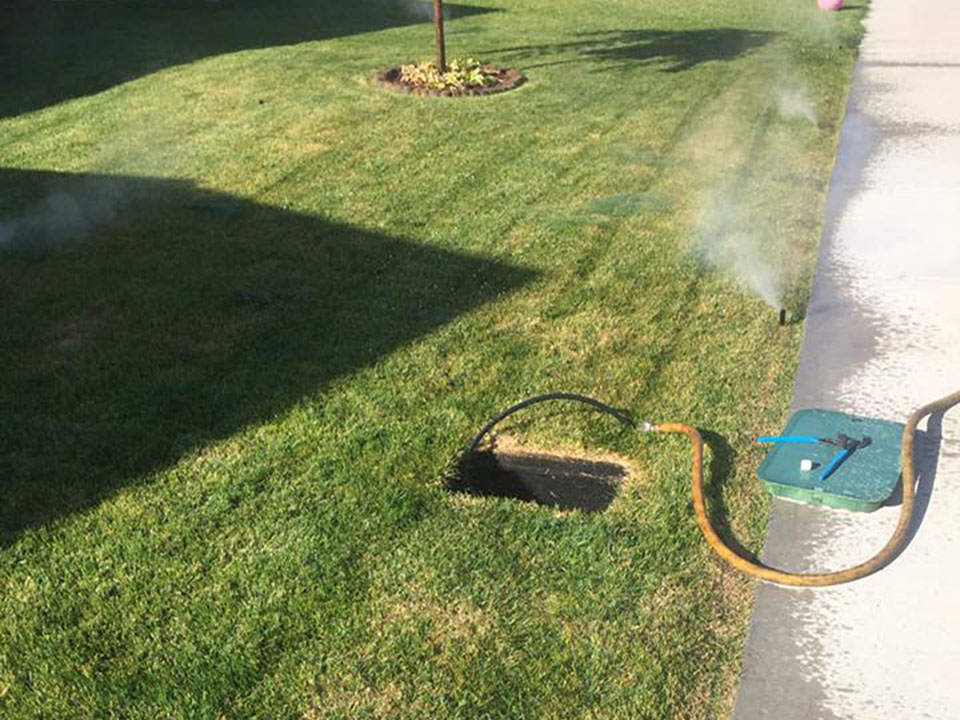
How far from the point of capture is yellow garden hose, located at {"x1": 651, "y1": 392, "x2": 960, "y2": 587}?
313cm

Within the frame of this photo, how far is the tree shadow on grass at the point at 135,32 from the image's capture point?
10508 mm

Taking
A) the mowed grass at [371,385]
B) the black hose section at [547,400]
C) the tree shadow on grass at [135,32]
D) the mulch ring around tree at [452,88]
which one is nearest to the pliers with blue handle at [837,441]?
the mowed grass at [371,385]

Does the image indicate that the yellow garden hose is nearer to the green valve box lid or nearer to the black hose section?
the green valve box lid

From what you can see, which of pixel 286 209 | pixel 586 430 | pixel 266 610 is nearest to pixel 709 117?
pixel 286 209

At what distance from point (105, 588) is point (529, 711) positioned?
1.44 meters

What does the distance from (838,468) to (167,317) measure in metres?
3.31

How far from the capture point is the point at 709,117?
29.5 ft

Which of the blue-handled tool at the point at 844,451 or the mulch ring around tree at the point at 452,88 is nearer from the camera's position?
the blue-handled tool at the point at 844,451

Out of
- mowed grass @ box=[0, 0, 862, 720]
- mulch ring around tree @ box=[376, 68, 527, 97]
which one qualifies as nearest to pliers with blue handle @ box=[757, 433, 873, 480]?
mowed grass @ box=[0, 0, 862, 720]

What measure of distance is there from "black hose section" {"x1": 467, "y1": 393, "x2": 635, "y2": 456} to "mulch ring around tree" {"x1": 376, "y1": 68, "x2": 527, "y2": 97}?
617 centimetres

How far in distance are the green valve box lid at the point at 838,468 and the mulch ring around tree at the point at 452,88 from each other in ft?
21.7

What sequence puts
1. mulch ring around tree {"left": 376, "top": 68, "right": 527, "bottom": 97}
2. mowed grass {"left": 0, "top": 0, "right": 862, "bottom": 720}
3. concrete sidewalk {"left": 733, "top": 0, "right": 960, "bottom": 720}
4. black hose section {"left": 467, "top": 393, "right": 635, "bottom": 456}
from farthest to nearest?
mulch ring around tree {"left": 376, "top": 68, "right": 527, "bottom": 97}
black hose section {"left": 467, "top": 393, "right": 635, "bottom": 456}
mowed grass {"left": 0, "top": 0, "right": 862, "bottom": 720}
concrete sidewalk {"left": 733, "top": 0, "right": 960, "bottom": 720}

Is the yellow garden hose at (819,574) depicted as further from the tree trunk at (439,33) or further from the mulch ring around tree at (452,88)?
the tree trunk at (439,33)

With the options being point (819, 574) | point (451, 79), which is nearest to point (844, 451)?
point (819, 574)
